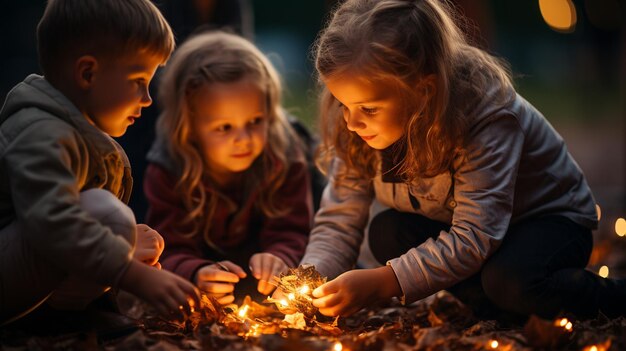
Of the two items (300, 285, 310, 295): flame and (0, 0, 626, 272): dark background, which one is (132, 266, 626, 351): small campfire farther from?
(0, 0, 626, 272): dark background

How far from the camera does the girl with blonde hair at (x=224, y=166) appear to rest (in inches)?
124

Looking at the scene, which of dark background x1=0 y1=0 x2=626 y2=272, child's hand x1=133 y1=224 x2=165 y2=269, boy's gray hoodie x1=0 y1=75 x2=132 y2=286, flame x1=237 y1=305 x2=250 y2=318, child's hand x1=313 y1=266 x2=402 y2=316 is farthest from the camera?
dark background x1=0 y1=0 x2=626 y2=272

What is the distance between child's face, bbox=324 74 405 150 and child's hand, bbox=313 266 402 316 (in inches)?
20.0

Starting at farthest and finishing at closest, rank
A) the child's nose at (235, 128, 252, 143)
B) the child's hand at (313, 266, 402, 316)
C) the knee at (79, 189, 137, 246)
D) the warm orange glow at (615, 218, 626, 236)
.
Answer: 1. the warm orange glow at (615, 218, 626, 236)
2. the child's nose at (235, 128, 252, 143)
3. the child's hand at (313, 266, 402, 316)
4. the knee at (79, 189, 137, 246)

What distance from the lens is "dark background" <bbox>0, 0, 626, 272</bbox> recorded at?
4.11m

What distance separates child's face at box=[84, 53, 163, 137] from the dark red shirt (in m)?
0.98

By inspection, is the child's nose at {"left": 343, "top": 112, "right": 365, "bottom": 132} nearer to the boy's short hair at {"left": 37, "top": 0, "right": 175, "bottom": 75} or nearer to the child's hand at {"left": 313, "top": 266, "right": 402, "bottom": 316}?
the child's hand at {"left": 313, "top": 266, "right": 402, "bottom": 316}

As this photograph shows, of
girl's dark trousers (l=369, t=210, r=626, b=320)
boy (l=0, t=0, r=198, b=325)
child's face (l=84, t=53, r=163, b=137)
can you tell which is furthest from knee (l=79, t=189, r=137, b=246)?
girl's dark trousers (l=369, t=210, r=626, b=320)

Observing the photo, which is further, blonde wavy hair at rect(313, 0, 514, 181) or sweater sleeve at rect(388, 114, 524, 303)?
sweater sleeve at rect(388, 114, 524, 303)

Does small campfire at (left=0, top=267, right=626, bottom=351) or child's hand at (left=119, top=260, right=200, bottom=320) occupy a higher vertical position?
child's hand at (left=119, top=260, right=200, bottom=320)

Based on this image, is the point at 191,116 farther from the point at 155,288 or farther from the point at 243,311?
the point at 155,288

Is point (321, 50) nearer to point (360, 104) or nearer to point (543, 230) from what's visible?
point (360, 104)

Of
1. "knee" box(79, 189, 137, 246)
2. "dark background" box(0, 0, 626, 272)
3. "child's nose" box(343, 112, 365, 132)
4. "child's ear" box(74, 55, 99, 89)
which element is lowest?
"dark background" box(0, 0, 626, 272)

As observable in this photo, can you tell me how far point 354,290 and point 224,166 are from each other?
110 centimetres
